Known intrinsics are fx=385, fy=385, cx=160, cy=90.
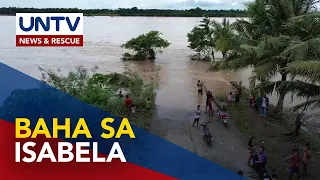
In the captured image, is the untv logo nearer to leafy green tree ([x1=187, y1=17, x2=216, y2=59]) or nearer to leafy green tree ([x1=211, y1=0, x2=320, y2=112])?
leafy green tree ([x1=211, y1=0, x2=320, y2=112])

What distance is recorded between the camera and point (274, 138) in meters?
13.0

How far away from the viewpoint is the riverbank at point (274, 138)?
10672 mm

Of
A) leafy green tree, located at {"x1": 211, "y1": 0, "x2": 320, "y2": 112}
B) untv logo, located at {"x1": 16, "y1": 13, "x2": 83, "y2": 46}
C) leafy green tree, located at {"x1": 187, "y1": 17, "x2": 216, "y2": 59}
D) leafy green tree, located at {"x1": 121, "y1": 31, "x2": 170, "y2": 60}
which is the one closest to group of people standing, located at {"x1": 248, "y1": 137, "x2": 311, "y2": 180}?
leafy green tree, located at {"x1": 211, "y1": 0, "x2": 320, "y2": 112}

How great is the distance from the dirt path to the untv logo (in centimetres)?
445

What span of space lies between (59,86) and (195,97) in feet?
28.6

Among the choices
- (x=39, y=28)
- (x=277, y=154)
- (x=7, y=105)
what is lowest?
(x=277, y=154)

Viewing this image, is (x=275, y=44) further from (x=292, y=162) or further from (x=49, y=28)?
(x=49, y=28)

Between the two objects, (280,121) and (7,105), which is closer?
(7,105)

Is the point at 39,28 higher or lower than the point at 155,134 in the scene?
higher

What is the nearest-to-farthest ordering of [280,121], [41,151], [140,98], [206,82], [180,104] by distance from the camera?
[41,151]
[280,121]
[140,98]
[180,104]
[206,82]

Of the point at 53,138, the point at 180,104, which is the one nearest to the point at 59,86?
the point at 53,138

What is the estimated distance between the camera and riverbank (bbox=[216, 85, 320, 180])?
1067 centimetres

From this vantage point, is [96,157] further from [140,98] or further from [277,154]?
[140,98]

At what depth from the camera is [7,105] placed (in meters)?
11.6
